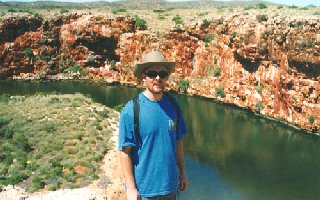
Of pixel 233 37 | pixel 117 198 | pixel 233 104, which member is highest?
pixel 233 37

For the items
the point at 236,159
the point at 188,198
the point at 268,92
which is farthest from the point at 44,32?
the point at 188,198

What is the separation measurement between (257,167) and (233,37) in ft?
68.8

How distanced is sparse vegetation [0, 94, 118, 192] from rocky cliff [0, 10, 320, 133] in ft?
56.1

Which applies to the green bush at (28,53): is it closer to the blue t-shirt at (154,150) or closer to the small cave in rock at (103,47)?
the small cave in rock at (103,47)

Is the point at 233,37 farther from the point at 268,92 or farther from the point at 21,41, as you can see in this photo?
the point at 21,41

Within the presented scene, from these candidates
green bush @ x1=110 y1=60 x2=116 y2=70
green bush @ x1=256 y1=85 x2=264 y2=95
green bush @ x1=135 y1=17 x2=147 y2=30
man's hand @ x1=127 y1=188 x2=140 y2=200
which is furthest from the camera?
green bush @ x1=135 y1=17 x2=147 y2=30

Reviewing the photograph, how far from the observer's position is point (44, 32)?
178ft

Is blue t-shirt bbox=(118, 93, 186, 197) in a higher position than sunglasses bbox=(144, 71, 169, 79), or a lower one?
lower

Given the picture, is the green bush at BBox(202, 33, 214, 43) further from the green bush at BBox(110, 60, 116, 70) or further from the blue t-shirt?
the blue t-shirt

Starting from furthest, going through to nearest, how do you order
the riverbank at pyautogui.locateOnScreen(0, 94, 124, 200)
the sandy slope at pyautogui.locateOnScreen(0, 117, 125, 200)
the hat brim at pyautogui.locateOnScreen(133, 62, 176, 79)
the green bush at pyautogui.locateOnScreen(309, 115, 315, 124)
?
the green bush at pyautogui.locateOnScreen(309, 115, 315, 124), the riverbank at pyautogui.locateOnScreen(0, 94, 124, 200), the sandy slope at pyautogui.locateOnScreen(0, 117, 125, 200), the hat brim at pyautogui.locateOnScreen(133, 62, 176, 79)

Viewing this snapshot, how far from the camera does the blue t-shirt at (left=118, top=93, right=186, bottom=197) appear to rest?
4.82m

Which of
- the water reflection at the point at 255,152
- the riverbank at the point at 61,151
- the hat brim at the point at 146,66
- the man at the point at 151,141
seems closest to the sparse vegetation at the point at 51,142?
the riverbank at the point at 61,151

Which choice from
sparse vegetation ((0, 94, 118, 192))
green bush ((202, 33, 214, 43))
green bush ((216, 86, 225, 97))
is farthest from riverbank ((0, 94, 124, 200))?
green bush ((202, 33, 214, 43))

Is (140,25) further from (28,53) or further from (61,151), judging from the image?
(61,151)
